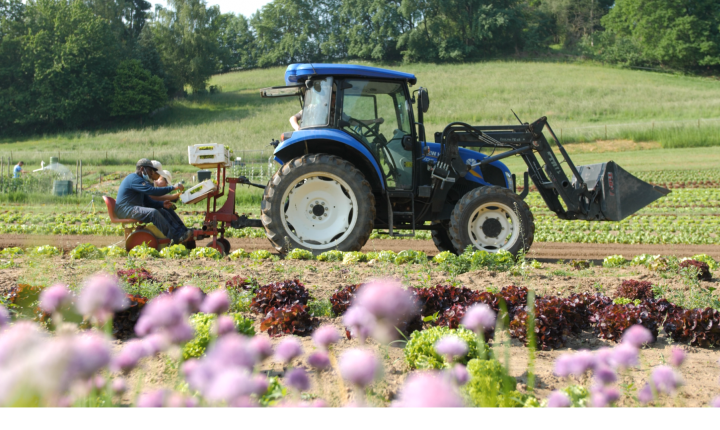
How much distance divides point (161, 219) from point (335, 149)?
2.61 meters

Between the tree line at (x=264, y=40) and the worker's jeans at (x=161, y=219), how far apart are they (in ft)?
155

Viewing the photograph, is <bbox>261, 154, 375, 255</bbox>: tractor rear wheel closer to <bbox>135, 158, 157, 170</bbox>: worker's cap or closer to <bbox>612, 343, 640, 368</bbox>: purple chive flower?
<bbox>135, 158, 157, 170</bbox>: worker's cap

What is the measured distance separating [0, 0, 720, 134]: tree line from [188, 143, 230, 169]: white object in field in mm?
47592

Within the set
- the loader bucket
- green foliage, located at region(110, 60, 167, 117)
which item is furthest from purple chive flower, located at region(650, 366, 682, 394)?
green foliage, located at region(110, 60, 167, 117)

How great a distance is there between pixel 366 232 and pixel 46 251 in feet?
13.7

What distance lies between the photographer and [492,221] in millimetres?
6941

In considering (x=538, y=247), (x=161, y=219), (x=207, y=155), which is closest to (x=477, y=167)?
(x=538, y=247)

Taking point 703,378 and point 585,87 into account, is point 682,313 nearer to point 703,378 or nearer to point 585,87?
point 703,378

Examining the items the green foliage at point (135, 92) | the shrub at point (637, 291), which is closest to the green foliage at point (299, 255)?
the shrub at point (637, 291)

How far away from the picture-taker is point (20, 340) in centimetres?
99

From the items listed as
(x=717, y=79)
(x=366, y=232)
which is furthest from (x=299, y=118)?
(x=717, y=79)

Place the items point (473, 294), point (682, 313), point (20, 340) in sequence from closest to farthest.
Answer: point (20, 340) → point (682, 313) → point (473, 294)

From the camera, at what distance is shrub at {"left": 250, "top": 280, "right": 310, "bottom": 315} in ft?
13.3

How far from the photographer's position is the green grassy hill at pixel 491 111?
99.8 ft
